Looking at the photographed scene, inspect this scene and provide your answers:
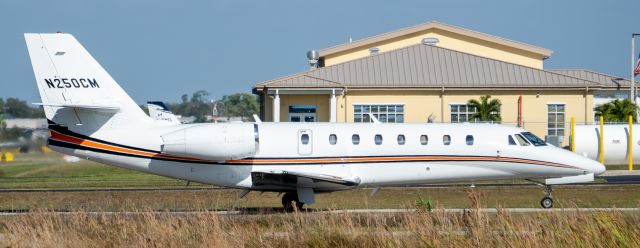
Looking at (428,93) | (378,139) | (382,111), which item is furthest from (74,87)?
(428,93)

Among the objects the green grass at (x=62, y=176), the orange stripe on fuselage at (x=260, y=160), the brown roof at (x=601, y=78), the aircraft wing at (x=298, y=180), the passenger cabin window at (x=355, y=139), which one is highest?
the brown roof at (x=601, y=78)

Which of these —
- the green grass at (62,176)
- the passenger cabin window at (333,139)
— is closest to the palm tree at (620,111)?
the green grass at (62,176)

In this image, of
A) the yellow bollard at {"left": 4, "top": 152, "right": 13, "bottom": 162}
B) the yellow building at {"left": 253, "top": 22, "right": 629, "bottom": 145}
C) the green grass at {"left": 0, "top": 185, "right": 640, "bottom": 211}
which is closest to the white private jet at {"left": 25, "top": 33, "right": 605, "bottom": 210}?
the green grass at {"left": 0, "top": 185, "right": 640, "bottom": 211}

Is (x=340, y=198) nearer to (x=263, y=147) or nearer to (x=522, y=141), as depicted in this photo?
(x=263, y=147)

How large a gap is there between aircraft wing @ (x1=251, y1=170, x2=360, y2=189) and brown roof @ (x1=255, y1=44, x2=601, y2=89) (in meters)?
24.2

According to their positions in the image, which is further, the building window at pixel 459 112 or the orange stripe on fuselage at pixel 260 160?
the building window at pixel 459 112

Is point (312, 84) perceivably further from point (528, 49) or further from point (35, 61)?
point (35, 61)

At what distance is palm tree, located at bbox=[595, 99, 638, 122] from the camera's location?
50.7m

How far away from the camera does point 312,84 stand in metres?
49.1

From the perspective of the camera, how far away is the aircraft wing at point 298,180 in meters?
24.3

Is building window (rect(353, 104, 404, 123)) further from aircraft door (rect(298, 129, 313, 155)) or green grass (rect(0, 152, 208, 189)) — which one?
aircraft door (rect(298, 129, 313, 155))

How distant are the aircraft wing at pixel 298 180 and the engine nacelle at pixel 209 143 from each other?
0.78 metres

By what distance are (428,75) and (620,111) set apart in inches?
406

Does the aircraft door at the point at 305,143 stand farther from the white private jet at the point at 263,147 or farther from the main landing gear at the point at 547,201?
the main landing gear at the point at 547,201
